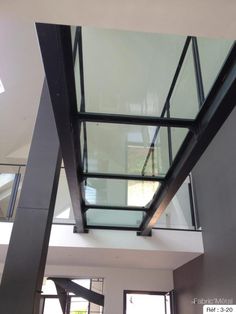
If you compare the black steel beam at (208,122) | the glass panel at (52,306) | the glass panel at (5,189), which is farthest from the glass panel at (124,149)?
the glass panel at (52,306)

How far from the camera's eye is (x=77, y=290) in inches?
283

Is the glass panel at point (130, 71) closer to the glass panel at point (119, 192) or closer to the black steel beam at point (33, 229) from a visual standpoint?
the glass panel at point (119, 192)

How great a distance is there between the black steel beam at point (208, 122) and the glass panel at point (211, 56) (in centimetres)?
5

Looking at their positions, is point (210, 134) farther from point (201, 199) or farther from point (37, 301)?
point (201, 199)

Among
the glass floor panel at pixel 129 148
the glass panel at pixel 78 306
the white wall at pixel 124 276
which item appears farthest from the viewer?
the glass panel at pixel 78 306

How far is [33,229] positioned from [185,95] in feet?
6.66

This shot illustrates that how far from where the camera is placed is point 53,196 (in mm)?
3520

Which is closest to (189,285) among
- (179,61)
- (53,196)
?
(53,196)

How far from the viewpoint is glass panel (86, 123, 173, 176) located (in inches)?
106

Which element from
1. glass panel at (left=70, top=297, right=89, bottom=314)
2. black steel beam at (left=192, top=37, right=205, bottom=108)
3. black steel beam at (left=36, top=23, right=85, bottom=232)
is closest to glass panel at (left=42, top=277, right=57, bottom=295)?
glass panel at (left=70, top=297, right=89, bottom=314)

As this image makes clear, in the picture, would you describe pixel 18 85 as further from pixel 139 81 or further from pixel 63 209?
pixel 139 81

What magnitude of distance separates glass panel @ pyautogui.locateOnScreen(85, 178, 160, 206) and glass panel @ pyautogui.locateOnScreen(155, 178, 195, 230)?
1728 mm

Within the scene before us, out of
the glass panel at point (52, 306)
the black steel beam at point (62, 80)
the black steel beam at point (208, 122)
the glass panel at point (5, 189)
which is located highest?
the glass panel at point (5, 189)

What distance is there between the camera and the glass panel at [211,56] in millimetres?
1874
